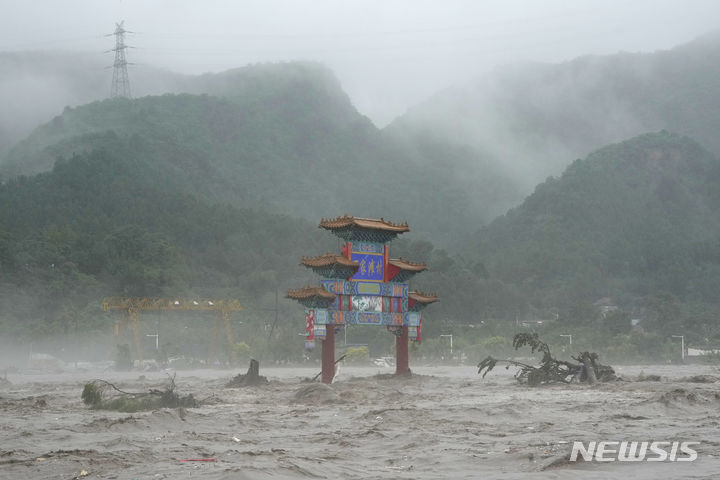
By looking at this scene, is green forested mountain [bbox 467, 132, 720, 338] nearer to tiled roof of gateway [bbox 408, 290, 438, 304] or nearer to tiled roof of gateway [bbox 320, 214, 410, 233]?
tiled roof of gateway [bbox 408, 290, 438, 304]

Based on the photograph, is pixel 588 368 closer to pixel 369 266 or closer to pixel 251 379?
pixel 369 266

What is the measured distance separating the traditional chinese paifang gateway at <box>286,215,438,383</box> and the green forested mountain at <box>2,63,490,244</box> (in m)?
118

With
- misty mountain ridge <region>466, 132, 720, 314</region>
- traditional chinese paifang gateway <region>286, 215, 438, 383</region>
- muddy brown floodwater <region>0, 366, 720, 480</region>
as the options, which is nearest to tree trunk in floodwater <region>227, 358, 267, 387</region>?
traditional chinese paifang gateway <region>286, 215, 438, 383</region>

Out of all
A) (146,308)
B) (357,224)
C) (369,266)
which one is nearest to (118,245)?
(146,308)

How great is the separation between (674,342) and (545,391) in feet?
155

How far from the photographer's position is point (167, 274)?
300 ft

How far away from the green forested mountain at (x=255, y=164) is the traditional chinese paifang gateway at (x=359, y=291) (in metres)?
118

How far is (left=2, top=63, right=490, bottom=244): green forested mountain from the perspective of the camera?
162125 mm

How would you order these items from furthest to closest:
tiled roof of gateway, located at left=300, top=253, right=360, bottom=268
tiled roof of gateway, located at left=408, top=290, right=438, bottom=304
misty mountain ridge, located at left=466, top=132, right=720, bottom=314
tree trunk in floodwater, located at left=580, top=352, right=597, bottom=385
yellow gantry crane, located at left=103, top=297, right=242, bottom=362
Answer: misty mountain ridge, located at left=466, top=132, right=720, bottom=314
yellow gantry crane, located at left=103, top=297, right=242, bottom=362
tiled roof of gateway, located at left=408, top=290, right=438, bottom=304
tiled roof of gateway, located at left=300, top=253, right=360, bottom=268
tree trunk in floodwater, located at left=580, top=352, right=597, bottom=385

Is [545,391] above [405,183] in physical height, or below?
below

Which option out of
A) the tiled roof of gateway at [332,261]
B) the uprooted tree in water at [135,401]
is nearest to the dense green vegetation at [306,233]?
the tiled roof of gateway at [332,261]

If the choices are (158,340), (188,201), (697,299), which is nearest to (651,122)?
(697,299)

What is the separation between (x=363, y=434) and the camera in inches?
772

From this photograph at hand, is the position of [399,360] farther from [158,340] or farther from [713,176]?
[713,176]
